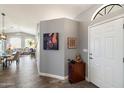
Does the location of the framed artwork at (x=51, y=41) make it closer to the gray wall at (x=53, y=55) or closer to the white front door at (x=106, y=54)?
the gray wall at (x=53, y=55)

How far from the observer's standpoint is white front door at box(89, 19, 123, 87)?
10.1 ft

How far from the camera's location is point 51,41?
16.8 ft

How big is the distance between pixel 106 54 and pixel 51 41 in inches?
89.3

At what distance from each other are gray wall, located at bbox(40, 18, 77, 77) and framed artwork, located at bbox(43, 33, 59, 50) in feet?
0.41

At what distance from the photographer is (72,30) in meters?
5.04

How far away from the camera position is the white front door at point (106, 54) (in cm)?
307

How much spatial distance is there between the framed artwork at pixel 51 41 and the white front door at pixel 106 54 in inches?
49.8

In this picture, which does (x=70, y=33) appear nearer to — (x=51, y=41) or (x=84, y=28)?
(x=84, y=28)

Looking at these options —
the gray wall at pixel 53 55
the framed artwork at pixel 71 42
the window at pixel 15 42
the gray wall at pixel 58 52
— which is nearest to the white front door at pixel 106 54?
the framed artwork at pixel 71 42

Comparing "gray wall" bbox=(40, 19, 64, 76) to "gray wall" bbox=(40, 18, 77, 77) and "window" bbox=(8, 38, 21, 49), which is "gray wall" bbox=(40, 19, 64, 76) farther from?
"window" bbox=(8, 38, 21, 49)
